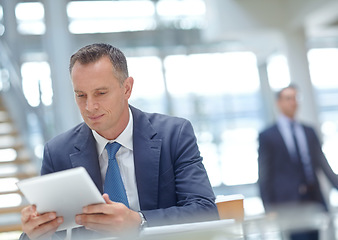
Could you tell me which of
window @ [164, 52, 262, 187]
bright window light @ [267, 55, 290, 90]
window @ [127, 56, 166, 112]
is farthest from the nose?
bright window light @ [267, 55, 290, 90]

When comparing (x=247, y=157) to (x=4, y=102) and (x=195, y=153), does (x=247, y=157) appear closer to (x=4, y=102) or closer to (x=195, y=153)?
(x=4, y=102)

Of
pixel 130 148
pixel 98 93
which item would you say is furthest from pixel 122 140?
pixel 98 93

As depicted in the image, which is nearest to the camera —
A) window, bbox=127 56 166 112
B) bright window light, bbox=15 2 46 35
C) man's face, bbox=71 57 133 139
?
man's face, bbox=71 57 133 139

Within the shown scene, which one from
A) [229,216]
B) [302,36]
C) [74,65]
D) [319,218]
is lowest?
[229,216]

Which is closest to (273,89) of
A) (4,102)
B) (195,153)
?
(4,102)

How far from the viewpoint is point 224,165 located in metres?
8.58

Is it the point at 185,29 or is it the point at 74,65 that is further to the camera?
the point at 185,29

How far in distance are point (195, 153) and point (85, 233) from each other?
21.0 inches

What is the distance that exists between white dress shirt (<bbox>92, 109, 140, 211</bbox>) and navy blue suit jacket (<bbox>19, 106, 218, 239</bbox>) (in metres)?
0.04

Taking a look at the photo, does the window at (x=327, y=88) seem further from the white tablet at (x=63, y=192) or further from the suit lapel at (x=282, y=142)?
the white tablet at (x=63, y=192)

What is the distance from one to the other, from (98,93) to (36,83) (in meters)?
5.24

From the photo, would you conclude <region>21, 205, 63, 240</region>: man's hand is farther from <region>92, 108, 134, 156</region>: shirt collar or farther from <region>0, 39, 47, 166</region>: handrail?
<region>0, 39, 47, 166</region>: handrail

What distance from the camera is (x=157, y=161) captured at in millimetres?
2229

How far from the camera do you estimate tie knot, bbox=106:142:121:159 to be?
222 centimetres
